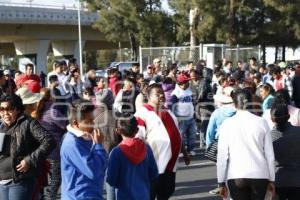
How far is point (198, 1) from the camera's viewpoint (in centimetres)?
3481

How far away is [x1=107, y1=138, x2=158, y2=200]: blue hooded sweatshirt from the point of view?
552 cm

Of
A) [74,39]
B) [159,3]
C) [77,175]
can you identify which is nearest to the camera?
[77,175]

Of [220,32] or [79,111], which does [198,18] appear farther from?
[79,111]

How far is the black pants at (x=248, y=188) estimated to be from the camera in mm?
5629

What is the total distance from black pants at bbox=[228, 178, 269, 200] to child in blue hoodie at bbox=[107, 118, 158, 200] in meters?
0.85

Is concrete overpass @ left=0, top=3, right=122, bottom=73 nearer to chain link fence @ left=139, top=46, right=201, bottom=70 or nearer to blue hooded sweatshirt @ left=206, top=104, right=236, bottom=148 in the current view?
chain link fence @ left=139, top=46, right=201, bottom=70

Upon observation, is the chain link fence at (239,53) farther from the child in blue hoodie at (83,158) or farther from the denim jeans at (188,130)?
the child in blue hoodie at (83,158)

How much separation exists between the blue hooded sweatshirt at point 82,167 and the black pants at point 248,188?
4.38 feet

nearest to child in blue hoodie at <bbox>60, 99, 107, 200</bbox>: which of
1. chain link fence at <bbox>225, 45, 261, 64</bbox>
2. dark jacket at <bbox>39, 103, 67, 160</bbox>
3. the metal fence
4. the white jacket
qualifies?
the white jacket

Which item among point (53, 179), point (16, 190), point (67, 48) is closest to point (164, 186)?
point (53, 179)

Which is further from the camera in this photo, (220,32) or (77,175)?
(220,32)

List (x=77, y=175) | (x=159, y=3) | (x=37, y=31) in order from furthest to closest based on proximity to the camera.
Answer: (x=37, y=31)
(x=159, y=3)
(x=77, y=175)

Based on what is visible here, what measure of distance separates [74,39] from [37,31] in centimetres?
493

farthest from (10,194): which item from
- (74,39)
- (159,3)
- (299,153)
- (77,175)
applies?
(74,39)
